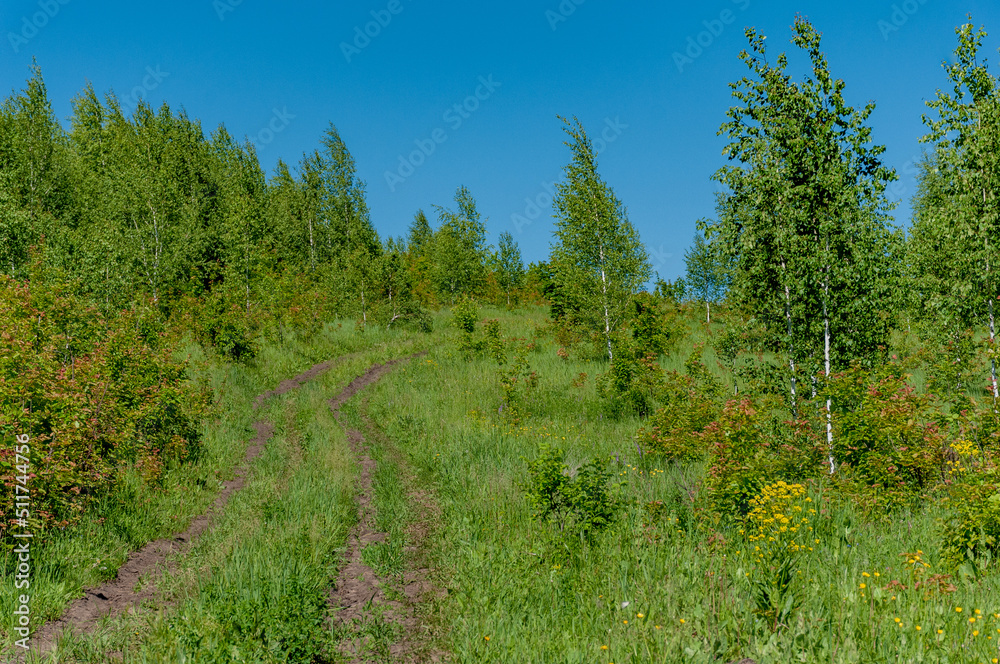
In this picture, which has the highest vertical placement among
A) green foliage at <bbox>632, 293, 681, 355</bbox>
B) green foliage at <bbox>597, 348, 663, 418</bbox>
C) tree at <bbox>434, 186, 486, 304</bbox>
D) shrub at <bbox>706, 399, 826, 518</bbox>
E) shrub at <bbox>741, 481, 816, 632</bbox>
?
tree at <bbox>434, 186, 486, 304</bbox>

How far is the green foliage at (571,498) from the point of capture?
679 centimetres

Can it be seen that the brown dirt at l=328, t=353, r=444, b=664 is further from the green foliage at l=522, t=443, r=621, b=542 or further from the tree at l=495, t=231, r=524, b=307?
the tree at l=495, t=231, r=524, b=307

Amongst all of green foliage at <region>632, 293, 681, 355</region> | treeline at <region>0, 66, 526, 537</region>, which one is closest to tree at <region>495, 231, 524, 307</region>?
treeline at <region>0, 66, 526, 537</region>

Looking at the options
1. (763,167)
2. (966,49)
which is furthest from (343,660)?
(966,49)

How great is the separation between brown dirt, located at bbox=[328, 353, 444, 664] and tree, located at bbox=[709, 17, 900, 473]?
7289mm

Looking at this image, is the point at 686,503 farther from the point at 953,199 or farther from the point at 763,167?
the point at 953,199

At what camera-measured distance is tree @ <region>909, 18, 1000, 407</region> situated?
11.8 metres

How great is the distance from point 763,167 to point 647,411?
7.56 meters

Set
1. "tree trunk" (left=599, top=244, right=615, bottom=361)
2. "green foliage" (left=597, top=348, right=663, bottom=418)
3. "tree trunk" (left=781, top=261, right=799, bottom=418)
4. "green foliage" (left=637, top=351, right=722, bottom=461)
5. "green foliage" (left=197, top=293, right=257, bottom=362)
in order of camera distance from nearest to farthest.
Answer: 1. "green foliage" (left=637, top=351, right=722, bottom=461)
2. "tree trunk" (left=781, top=261, right=799, bottom=418)
3. "green foliage" (left=597, top=348, right=663, bottom=418)
4. "green foliage" (left=197, top=293, right=257, bottom=362)
5. "tree trunk" (left=599, top=244, right=615, bottom=361)

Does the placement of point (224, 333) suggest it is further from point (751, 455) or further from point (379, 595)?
point (751, 455)

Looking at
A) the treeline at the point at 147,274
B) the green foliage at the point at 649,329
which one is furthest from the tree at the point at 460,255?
the green foliage at the point at 649,329

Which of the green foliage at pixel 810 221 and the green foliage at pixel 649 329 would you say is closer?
the green foliage at pixel 810 221

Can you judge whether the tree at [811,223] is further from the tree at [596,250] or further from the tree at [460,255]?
the tree at [460,255]

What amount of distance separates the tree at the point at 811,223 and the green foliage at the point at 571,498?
451cm
